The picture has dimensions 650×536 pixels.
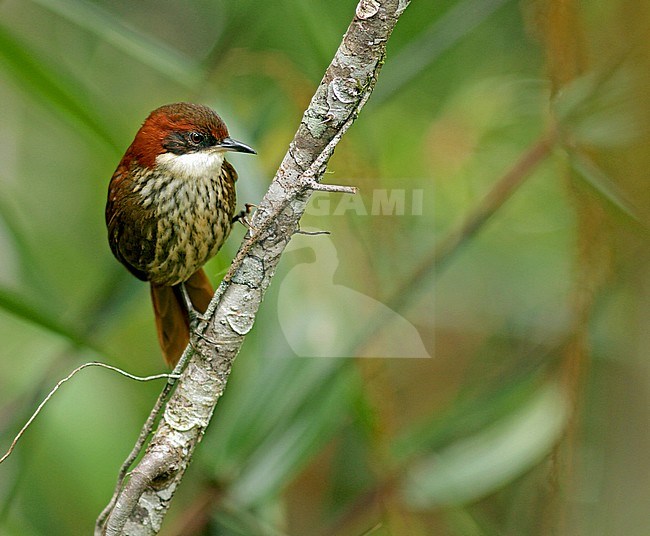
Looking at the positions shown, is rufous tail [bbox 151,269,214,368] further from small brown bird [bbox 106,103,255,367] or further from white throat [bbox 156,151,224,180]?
white throat [bbox 156,151,224,180]

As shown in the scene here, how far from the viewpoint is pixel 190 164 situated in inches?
94.7

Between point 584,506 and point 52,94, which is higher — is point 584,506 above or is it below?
below

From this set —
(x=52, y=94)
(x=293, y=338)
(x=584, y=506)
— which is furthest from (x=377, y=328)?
(x=52, y=94)

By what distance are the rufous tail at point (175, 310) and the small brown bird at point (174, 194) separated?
144mm

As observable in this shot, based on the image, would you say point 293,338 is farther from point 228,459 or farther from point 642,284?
point 642,284

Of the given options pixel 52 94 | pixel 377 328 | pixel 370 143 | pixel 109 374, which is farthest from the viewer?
pixel 109 374

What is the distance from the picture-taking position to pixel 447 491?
253 centimetres

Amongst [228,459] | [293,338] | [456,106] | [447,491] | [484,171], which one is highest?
[456,106]

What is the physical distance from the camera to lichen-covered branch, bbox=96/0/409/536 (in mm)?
1659

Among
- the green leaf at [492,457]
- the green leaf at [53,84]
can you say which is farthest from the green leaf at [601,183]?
the green leaf at [53,84]

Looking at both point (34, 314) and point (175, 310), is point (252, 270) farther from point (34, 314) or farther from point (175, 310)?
point (175, 310)

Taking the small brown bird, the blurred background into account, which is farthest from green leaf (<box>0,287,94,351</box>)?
the small brown bird

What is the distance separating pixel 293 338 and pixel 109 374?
2.48 ft

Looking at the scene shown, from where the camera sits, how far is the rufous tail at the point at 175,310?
2.59 metres
